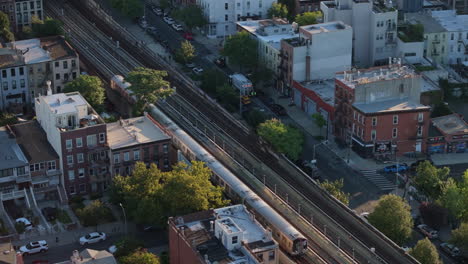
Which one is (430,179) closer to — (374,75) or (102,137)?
(374,75)

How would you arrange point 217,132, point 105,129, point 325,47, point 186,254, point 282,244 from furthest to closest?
point 325,47, point 217,132, point 105,129, point 282,244, point 186,254

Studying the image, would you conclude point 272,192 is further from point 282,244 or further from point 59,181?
point 59,181

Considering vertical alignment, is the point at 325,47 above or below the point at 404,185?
above

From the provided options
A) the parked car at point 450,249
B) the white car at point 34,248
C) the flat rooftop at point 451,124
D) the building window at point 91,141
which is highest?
the building window at point 91,141

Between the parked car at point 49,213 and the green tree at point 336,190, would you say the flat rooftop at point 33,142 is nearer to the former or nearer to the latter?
the parked car at point 49,213

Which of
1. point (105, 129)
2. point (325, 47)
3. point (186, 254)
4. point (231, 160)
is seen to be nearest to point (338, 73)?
point (325, 47)

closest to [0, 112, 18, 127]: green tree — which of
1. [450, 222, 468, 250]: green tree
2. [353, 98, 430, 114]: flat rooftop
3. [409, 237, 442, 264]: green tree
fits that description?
[353, 98, 430, 114]: flat rooftop

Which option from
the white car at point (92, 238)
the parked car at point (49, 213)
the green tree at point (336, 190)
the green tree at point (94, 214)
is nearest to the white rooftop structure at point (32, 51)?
the parked car at point (49, 213)
